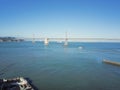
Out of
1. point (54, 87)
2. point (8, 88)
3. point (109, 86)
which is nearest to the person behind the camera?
point (8, 88)

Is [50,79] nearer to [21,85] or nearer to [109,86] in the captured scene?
[21,85]

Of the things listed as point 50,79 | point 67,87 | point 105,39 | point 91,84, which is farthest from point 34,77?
point 105,39

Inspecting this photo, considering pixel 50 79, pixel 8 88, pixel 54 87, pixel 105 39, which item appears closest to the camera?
pixel 8 88

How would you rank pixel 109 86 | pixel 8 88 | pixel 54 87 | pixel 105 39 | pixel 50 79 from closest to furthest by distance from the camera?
pixel 8 88 < pixel 54 87 < pixel 109 86 < pixel 50 79 < pixel 105 39

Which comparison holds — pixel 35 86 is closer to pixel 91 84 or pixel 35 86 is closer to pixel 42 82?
pixel 42 82

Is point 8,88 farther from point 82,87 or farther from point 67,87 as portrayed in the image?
point 82,87

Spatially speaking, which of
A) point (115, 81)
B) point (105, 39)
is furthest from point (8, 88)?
point (105, 39)

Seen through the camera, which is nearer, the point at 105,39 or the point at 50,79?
the point at 50,79

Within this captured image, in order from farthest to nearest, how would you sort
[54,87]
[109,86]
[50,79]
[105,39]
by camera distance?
[105,39] < [50,79] < [109,86] < [54,87]

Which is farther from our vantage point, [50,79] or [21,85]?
[50,79]
